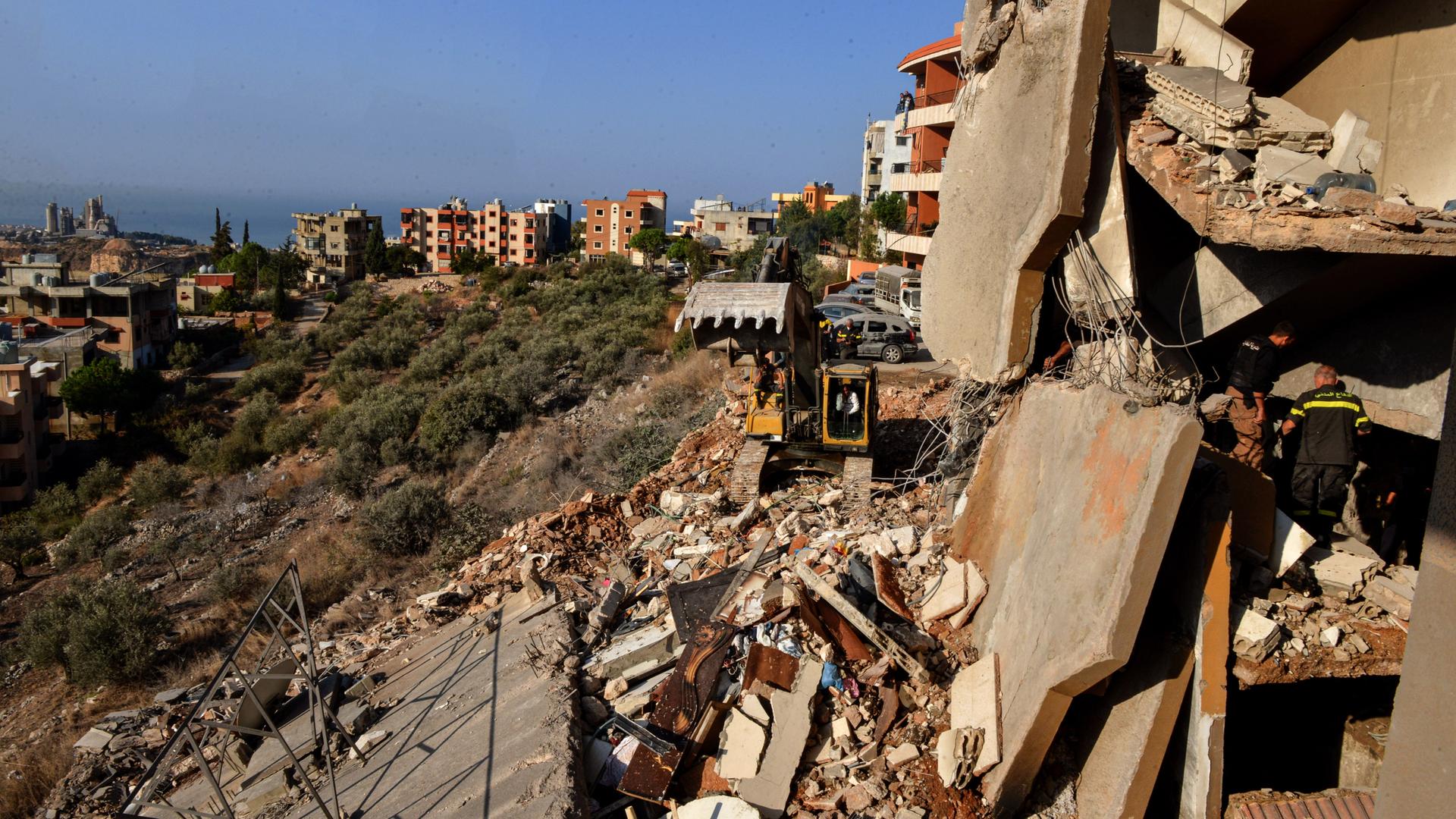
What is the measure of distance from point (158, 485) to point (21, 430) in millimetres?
11752

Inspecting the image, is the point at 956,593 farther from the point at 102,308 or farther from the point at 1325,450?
the point at 102,308

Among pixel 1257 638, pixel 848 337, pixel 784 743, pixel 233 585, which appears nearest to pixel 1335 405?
pixel 1257 638

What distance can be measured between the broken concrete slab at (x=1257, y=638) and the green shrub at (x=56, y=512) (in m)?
27.6

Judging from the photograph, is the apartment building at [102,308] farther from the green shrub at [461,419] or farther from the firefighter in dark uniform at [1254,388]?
the firefighter in dark uniform at [1254,388]

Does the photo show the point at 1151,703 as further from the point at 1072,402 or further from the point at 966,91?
the point at 966,91

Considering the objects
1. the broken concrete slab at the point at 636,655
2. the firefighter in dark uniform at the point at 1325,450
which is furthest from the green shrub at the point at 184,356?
the firefighter in dark uniform at the point at 1325,450

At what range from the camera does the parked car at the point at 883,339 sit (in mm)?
20531

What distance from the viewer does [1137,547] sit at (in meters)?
3.87

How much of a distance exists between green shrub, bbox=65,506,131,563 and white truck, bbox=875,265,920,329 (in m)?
20.2

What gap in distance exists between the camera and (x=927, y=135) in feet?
98.4

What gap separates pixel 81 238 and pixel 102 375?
113m

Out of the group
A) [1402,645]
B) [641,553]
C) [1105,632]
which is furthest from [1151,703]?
[641,553]

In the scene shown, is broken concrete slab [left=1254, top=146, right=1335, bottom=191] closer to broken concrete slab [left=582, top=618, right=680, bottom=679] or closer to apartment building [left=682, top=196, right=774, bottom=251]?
broken concrete slab [left=582, top=618, right=680, bottom=679]

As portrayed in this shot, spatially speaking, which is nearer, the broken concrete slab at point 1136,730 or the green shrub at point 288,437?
the broken concrete slab at point 1136,730
